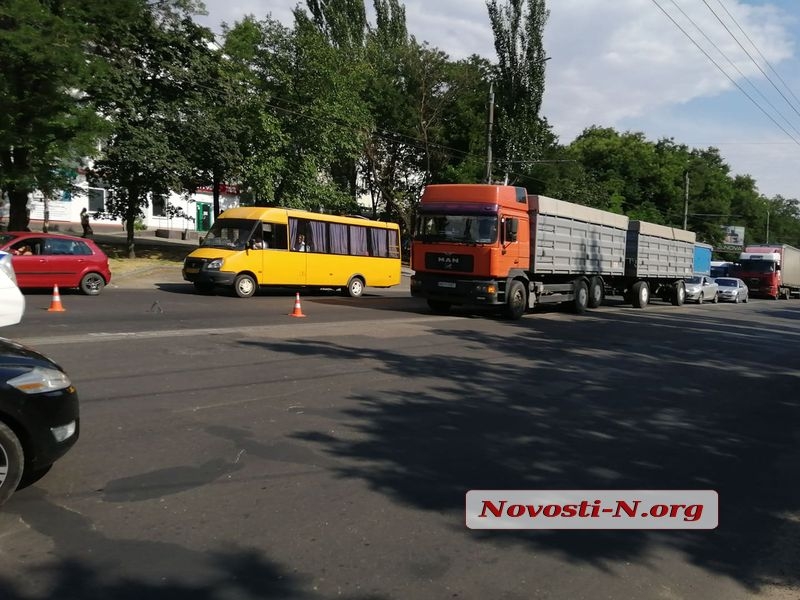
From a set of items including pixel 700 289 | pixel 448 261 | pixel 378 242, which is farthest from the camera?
pixel 700 289

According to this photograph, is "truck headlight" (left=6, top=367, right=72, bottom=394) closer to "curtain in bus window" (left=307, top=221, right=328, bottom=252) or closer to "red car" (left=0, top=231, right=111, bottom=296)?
"red car" (left=0, top=231, right=111, bottom=296)

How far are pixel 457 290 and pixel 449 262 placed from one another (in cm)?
76

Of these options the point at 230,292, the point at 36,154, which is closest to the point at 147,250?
the point at 36,154

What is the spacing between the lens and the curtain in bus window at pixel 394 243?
25.0 metres

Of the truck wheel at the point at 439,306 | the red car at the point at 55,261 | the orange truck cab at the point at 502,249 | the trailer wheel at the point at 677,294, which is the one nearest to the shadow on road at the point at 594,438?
the orange truck cab at the point at 502,249

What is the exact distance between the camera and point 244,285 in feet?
64.3

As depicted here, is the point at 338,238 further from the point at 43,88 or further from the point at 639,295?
the point at 639,295

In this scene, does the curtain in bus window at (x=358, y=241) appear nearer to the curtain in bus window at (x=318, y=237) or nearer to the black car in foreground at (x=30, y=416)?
the curtain in bus window at (x=318, y=237)

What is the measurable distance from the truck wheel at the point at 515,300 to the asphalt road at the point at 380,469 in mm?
5480

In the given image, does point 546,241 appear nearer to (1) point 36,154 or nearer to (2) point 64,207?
(1) point 36,154

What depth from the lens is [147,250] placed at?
3275cm

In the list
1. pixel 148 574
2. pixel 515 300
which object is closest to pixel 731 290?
pixel 515 300

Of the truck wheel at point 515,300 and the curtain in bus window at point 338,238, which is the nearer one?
the truck wheel at point 515,300

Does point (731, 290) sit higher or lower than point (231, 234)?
lower
